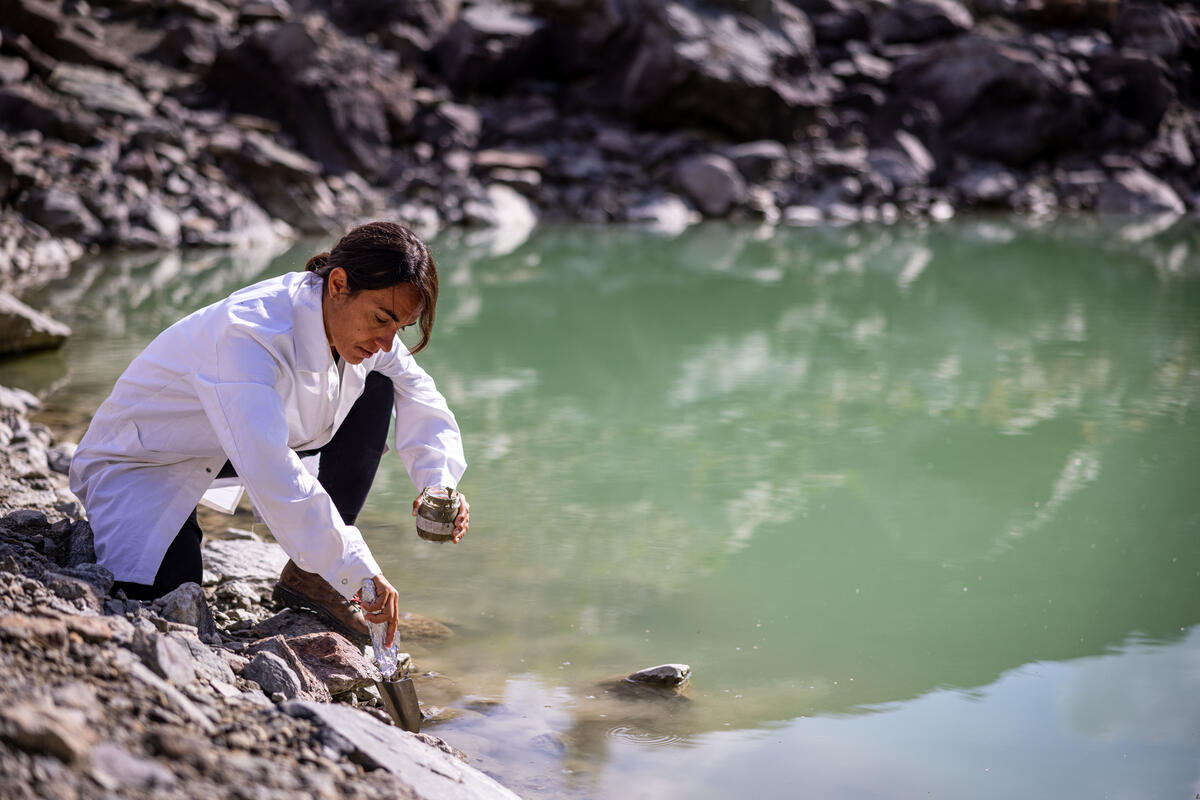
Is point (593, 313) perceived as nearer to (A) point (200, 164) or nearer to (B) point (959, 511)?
(B) point (959, 511)

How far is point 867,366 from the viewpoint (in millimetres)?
6168

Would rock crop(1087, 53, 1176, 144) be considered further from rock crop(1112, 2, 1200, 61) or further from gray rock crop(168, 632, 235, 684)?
gray rock crop(168, 632, 235, 684)

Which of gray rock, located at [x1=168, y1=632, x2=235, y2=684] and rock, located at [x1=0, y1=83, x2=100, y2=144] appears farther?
rock, located at [x1=0, y1=83, x2=100, y2=144]

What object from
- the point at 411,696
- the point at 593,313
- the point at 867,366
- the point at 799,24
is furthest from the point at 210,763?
the point at 799,24

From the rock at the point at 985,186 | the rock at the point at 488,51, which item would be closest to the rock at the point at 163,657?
the rock at the point at 488,51

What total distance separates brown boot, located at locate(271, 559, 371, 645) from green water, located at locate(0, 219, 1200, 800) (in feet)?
0.62

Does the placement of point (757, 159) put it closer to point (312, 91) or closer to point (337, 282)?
point (312, 91)

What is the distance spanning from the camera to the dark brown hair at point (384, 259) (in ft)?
7.13

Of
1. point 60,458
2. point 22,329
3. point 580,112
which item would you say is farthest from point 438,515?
point 580,112

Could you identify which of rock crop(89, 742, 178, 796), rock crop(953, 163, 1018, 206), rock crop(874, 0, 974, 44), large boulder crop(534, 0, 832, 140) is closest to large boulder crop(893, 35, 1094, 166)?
rock crop(953, 163, 1018, 206)

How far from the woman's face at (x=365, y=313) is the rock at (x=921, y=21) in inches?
785

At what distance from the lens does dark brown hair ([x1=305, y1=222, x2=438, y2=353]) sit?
2.17 meters

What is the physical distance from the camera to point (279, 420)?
6.86 ft

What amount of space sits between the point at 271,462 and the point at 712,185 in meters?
14.1
